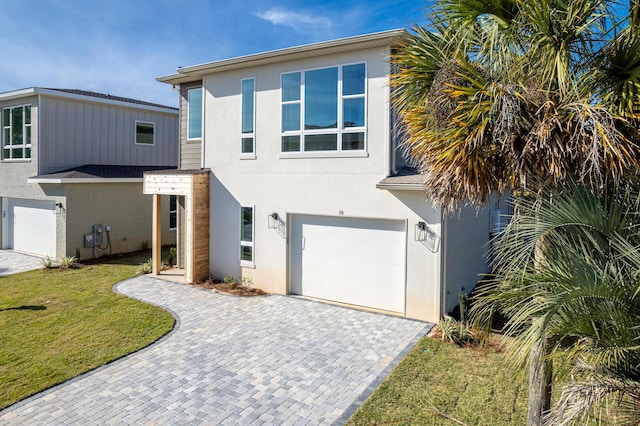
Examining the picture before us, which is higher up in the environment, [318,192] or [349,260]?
[318,192]

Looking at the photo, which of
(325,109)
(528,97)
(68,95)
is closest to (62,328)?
(325,109)

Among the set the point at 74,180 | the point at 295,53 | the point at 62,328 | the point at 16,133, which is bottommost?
the point at 62,328

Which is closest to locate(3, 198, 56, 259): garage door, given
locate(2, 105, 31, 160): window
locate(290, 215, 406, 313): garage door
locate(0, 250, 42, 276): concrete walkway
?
locate(0, 250, 42, 276): concrete walkway

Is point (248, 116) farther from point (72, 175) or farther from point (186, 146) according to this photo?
A: point (72, 175)

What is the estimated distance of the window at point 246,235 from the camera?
12.6m

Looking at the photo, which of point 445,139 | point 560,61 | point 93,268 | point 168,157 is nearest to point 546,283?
point 445,139

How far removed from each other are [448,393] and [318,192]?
625cm

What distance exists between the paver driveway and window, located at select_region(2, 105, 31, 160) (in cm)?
1261

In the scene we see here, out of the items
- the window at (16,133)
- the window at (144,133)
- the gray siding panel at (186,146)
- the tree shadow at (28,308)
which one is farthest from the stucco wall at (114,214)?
the tree shadow at (28,308)

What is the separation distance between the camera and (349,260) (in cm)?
1120

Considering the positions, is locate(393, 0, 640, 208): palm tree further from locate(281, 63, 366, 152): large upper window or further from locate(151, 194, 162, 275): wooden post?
locate(151, 194, 162, 275): wooden post

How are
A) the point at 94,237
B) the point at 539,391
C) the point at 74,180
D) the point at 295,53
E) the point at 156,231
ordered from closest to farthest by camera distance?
the point at 539,391 < the point at 295,53 < the point at 156,231 < the point at 74,180 < the point at 94,237

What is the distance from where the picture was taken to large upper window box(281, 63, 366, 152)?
1077cm

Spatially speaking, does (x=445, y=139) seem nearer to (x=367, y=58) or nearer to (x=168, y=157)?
(x=367, y=58)
